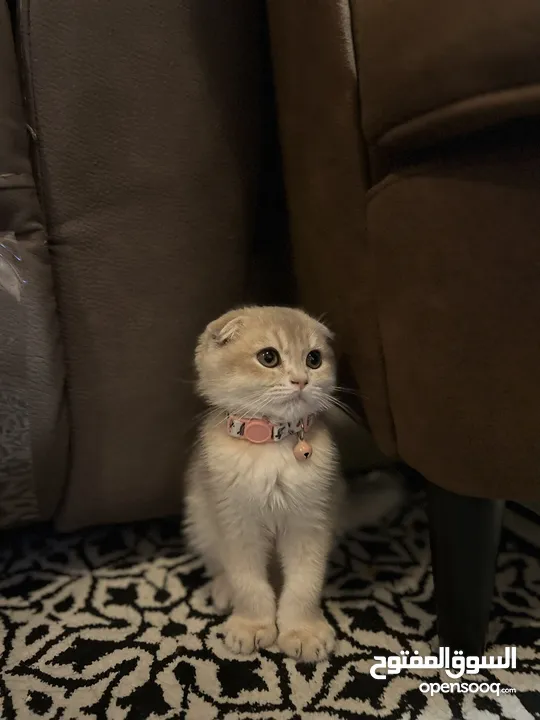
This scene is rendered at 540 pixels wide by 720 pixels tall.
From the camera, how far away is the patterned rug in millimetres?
721

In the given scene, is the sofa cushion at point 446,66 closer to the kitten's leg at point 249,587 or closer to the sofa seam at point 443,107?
the sofa seam at point 443,107

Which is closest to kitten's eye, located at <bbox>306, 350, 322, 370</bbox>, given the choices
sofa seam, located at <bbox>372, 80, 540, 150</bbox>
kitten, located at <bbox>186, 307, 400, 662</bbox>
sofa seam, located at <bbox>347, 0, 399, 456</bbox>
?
kitten, located at <bbox>186, 307, 400, 662</bbox>

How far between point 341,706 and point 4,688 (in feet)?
1.28

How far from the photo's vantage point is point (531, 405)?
597 mm

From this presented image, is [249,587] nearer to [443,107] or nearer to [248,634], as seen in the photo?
[248,634]

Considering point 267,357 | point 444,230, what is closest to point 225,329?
point 267,357

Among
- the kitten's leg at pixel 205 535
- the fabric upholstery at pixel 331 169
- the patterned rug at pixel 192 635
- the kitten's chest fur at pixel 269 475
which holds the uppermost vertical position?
the fabric upholstery at pixel 331 169

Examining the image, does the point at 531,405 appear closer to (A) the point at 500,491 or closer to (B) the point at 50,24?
(A) the point at 500,491

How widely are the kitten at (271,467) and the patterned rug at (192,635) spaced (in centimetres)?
5

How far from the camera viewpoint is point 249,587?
2.68ft

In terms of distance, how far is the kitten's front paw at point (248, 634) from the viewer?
797 mm

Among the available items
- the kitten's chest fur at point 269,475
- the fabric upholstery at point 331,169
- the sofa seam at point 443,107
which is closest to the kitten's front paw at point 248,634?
the kitten's chest fur at point 269,475

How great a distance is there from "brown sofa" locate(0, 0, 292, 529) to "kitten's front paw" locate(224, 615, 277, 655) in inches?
9.2

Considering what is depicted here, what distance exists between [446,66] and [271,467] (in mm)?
471
